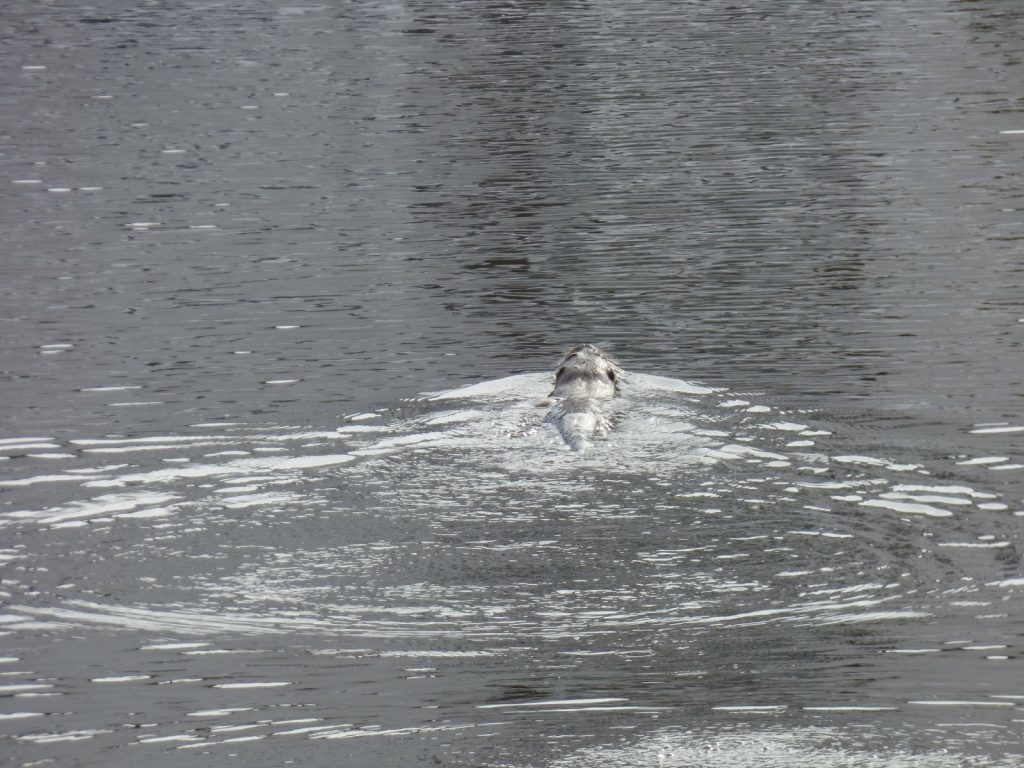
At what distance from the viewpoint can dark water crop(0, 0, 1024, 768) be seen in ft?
29.1

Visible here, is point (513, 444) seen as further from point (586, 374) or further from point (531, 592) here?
point (531, 592)

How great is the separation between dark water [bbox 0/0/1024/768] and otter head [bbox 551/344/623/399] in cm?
24

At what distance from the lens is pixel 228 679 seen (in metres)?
9.30

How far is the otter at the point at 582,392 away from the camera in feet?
41.9

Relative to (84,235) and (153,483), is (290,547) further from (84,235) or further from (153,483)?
(84,235)

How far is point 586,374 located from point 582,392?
42cm

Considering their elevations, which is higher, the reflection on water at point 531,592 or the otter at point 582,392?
the reflection on water at point 531,592

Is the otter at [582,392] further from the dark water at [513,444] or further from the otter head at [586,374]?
the dark water at [513,444]

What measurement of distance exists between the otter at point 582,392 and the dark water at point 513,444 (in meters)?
0.18

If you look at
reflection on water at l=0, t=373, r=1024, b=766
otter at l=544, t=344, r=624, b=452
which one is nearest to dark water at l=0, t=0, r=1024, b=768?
reflection on water at l=0, t=373, r=1024, b=766

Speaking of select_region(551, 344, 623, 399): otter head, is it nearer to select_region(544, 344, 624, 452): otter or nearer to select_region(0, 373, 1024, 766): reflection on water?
select_region(544, 344, 624, 452): otter

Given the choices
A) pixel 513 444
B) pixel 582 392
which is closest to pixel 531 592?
pixel 513 444

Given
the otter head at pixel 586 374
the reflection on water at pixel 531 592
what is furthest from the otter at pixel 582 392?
the reflection on water at pixel 531 592

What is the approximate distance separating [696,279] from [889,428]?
591 cm
